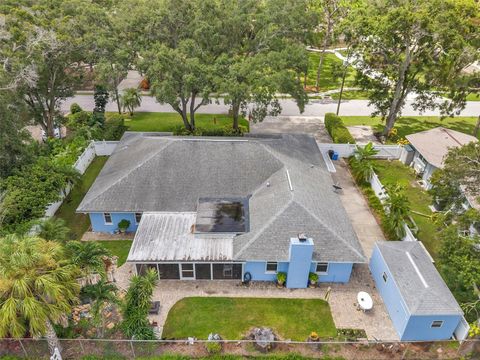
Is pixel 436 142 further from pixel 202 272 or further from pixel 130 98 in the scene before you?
pixel 130 98

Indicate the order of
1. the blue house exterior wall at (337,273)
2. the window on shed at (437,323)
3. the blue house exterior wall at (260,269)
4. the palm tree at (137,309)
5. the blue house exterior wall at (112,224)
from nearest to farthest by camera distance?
the palm tree at (137,309) → the window on shed at (437,323) → the blue house exterior wall at (260,269) → the blue house exterior wall at (337,273) → the blue house exterior wall at (112,224)

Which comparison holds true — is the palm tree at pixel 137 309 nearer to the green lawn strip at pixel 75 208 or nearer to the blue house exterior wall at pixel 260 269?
the blue house exterior wall at pixel 260 269

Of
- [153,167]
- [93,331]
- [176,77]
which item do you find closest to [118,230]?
[153,167]

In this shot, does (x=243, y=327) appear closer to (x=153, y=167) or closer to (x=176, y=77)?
(x=153, y=167)

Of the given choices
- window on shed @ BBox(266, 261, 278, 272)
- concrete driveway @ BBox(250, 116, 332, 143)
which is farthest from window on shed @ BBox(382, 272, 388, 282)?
concrete driveway @ BBox(250, 116, 332, 143)

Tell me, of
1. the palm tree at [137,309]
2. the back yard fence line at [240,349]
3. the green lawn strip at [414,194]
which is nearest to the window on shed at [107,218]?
the palm tree at [137,309]

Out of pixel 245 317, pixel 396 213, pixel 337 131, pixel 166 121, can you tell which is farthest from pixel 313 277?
pixel 166 121

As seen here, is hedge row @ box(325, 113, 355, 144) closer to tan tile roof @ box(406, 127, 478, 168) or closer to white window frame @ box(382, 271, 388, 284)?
tan tile roof @ box(406, 127, 478, 168)
